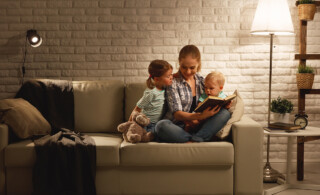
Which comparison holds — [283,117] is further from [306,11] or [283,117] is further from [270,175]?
[306,11]

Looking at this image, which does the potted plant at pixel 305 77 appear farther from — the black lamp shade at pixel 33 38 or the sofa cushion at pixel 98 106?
the black lamp shade at pixel 33 38

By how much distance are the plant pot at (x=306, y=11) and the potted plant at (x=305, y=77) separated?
0.44m

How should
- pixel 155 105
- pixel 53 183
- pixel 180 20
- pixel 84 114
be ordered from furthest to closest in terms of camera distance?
pixel 180 20 → pixel 84 114 → pixel 155 105 → pixel 53 183

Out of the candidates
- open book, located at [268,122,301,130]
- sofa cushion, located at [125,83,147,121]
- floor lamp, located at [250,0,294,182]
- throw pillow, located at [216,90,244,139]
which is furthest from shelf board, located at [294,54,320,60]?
sofa cushion, located at [125,83,147,121]

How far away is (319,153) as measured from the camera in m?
3.56

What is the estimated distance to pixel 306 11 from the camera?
10.6ft

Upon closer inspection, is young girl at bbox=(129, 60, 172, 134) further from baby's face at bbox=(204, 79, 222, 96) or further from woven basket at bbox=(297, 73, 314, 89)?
woven basket at bbox=(297, 73, 314, 89)

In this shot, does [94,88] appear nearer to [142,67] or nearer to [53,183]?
[142,67]

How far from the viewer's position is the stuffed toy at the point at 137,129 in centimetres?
260

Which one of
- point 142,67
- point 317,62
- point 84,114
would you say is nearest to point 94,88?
point 84,114

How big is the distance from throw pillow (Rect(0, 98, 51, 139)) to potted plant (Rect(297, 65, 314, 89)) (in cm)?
222

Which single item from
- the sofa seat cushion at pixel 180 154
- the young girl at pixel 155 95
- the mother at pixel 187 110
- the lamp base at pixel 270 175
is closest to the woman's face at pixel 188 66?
the mother at pixel 187 110

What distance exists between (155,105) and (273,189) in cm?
114

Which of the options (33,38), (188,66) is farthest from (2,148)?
(188,66)
